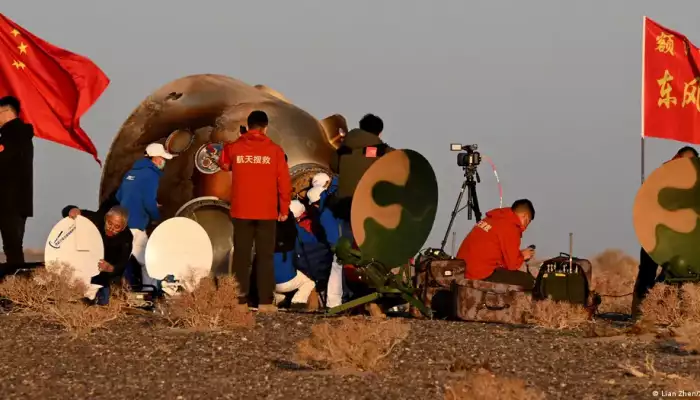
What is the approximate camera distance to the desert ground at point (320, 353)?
10.5 m

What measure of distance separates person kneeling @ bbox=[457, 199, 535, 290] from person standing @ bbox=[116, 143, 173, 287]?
4.52 metres

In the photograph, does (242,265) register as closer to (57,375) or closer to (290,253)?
(290,253)

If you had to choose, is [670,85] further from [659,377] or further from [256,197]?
[659,377]

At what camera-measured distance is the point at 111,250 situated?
663 inches

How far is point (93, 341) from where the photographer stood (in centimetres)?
1321

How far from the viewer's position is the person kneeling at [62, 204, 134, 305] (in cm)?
1664

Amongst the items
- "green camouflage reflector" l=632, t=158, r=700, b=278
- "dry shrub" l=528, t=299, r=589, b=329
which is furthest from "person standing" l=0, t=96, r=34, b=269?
"green camouflage reflector" l=632, t=158, r=700, b=278

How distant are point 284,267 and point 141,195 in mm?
2239

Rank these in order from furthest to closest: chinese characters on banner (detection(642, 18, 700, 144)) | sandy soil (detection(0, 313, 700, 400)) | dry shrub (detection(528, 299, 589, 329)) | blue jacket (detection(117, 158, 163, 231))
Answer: chinese characters on banner (detection(642, 18, 700, 144))
blue jacket (detection(117, 158, 163, 231))
dry shrub (detection(528, 299, 589, 329))
sandy soil (detection(0, 313, 700, 400))

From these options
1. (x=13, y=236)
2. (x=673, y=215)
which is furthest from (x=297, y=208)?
(x=673, y=215)

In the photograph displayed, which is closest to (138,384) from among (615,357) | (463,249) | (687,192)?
(615,357)

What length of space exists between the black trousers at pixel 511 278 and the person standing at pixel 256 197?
6.97 ft

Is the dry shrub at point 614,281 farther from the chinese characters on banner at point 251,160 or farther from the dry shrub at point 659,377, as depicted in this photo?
the dry shrub at point 659,377

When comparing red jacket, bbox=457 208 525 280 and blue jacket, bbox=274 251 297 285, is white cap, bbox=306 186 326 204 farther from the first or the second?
red jacket, bbox=457 208 525 280
